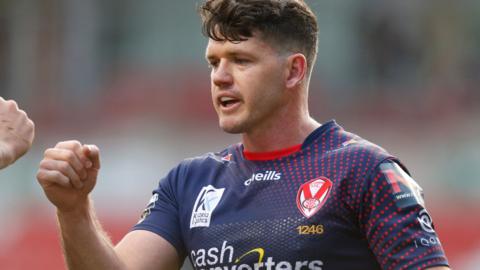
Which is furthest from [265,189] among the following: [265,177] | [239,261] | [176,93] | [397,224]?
Answer: [176,93]

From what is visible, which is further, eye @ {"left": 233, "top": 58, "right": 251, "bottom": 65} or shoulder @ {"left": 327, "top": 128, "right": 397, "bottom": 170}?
eye @ {"left": 233, "top": 58, "right": 251, "bottom": 65}

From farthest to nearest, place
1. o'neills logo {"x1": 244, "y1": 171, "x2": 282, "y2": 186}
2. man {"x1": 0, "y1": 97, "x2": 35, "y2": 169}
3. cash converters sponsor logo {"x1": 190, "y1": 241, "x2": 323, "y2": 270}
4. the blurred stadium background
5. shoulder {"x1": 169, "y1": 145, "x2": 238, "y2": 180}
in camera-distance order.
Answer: the blurred stadium background < shoulder {"x1": 169, "y1": 145, "x2": 238, "y2": 180} < o'neills logo {"x1": 244, "y1": 171, "x2": 282, "y2": 186} < cash converters sponsor logo {"x1": 190, "y1": 241, "x2": 323, "y2": 270} < man {"x1": 0, "y1": 97, "x2": 35, "y2": 169}

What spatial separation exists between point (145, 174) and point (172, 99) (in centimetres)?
183

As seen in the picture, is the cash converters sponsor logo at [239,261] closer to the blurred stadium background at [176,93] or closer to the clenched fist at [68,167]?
the clenched fist at [68,167]

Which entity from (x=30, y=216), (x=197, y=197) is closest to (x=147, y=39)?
(x=30, y=216)

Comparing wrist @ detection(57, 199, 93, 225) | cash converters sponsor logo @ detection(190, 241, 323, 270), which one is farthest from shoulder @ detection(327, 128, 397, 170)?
wrist @ detection(57, 199, 93, 225)

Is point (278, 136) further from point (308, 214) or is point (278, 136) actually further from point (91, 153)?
point (91, 153)

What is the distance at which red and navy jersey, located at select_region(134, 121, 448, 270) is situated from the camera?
5371 millimetres

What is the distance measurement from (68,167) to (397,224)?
4.61 ft

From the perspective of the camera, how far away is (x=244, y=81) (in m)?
5.81

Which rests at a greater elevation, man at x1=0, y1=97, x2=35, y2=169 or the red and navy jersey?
man at x1=0, y1=97, x2=35, y2=169

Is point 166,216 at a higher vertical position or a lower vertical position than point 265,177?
lower

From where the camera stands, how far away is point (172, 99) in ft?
51.4

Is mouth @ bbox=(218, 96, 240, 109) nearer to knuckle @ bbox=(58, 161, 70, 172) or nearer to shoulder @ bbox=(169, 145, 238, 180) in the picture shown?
shoulder @ bbox=(169, 145, 238, 180)
